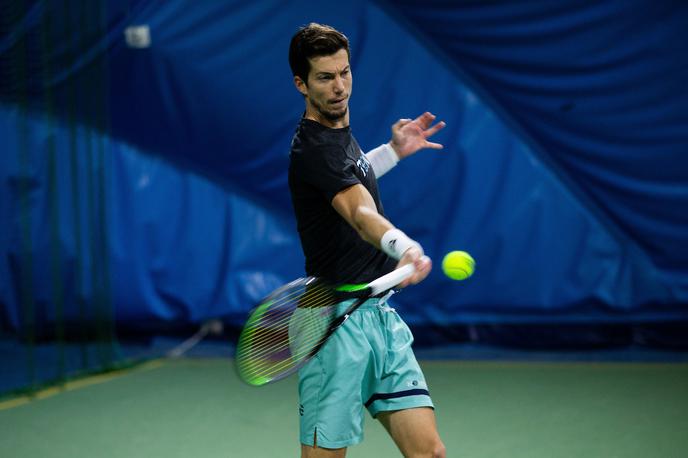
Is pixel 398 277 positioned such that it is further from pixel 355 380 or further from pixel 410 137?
pixel 410 137

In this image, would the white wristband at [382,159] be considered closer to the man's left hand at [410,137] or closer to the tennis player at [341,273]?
the man's left hand at [410,137]

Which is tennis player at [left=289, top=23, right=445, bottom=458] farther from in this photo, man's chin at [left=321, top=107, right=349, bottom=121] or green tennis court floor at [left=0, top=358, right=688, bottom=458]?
green tennis court floor at [left=0, top=358, right=688, bottom=458]

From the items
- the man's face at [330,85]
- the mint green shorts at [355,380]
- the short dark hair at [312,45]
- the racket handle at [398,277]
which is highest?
the short dark hair at [312,45]

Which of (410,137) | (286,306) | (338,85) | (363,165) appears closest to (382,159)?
(410,137)

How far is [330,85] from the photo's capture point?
295cm

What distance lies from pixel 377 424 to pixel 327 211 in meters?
2.22

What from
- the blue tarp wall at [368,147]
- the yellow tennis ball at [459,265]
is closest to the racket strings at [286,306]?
the yellow tennis ball at [459,265]

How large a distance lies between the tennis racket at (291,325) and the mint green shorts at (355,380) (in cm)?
7

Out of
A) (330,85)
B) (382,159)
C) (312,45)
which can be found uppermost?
(312,45)

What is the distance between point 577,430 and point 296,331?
2209 millimetres

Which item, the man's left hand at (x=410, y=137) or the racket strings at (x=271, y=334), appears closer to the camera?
the racket strings at (x=271, y=334)

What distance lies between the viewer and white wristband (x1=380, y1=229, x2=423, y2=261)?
102 inches

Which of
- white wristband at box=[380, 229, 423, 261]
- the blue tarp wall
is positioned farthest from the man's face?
the blue tarp wall

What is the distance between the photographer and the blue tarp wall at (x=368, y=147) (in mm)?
6344
